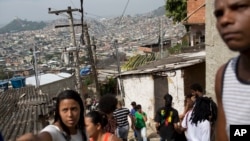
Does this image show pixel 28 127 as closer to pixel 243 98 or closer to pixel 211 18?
pixel 211 18

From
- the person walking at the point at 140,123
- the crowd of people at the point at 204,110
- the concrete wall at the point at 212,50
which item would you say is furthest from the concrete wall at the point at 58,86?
the crowd of people at the point at 204,110

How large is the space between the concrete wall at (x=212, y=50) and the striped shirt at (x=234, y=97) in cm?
597

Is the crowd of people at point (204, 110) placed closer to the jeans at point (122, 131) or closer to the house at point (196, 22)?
the jeans at point (122, 131)

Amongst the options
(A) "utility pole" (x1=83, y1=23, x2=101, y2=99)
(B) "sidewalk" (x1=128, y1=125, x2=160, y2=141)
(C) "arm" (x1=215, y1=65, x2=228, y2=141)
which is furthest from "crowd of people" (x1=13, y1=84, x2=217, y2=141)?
(A) "utility pole" (x1=83, y1=23, x2=101, y2=99)

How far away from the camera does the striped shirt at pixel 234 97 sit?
1.34m

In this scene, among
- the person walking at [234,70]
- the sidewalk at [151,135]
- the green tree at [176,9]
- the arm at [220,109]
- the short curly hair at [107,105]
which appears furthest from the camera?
the green tree at [176,9]

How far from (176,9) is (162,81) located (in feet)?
44.7

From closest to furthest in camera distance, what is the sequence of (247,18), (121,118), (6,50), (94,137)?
(247,18), (94,137), (121,118), (6,50)

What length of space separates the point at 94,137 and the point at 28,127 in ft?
23.9

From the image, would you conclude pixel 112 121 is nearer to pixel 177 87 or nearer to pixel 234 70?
pixel 234 70

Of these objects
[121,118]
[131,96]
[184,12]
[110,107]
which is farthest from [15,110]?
[184,12]

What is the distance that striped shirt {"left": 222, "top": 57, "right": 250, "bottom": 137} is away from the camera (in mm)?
1344

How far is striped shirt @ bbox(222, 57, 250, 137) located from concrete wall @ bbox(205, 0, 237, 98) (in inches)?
235

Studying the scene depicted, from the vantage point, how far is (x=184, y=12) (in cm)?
2527
